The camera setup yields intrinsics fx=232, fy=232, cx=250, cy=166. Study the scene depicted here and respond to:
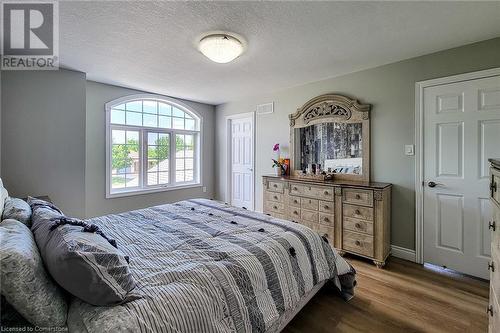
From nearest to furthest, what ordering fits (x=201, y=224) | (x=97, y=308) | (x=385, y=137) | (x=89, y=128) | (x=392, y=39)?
(x=97, y=308)
(x=201, y=224)
(x=392, y=39)
(x=385, y=137)
(x=89, y=128)

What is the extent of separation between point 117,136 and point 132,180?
81 cm

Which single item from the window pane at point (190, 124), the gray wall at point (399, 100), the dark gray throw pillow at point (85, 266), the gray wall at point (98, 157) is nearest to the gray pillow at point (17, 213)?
the dark gray throw pillow at point (85, 266)

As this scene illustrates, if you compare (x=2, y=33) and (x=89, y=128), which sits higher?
(x=2, y=33)

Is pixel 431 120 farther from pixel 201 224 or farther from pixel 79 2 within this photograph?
pixel 79 2

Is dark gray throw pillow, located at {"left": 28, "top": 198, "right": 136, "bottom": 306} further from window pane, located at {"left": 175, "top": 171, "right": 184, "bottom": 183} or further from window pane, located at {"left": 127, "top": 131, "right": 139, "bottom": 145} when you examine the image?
window pane, located at {"left": 175, "top": 171, "right": 184, "bottom": 183}

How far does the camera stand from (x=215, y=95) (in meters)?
4.46

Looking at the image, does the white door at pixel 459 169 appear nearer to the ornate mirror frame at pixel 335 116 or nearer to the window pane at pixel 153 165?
the ornate mirror frame at pixel 335 116

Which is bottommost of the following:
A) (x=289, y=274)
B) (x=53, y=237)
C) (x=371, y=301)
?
(x=371, y=301)

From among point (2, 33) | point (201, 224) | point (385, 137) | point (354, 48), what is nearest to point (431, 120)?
point (385, 137)

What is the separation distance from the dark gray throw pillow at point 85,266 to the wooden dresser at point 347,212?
8.08ft

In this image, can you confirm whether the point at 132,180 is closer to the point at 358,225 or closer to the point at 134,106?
the point at 134,106

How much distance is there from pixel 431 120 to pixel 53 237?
351 centimetres

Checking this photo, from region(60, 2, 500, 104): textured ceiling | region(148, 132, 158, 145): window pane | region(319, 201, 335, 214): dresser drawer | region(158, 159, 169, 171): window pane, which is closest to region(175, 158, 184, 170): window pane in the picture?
region(158, 159, 169, 171): window pane

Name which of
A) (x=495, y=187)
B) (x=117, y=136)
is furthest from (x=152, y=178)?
(x=495, y=187)
